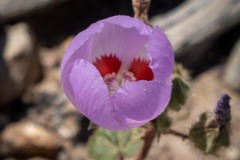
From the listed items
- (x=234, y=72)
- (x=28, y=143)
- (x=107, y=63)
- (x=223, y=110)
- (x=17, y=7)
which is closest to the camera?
(x=223, y=110)

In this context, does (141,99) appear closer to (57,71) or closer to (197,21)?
(197,21)

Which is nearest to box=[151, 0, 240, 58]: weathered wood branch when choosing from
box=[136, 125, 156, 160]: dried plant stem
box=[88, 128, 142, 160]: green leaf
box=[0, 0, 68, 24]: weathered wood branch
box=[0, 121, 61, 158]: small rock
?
box=[0, 0, 68, 24]: weathered wood branch

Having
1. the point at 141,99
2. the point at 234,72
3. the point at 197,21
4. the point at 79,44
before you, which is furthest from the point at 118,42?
the point at 234,72

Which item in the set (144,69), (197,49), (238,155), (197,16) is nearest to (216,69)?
(197,49)

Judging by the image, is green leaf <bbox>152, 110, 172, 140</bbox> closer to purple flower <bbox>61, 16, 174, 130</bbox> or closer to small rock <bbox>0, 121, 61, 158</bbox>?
purple flower <bbox>61, 16, 174, 130</bbox>

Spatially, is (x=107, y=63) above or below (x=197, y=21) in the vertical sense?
above

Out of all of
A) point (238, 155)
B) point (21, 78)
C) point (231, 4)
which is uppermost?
point (231, 4)

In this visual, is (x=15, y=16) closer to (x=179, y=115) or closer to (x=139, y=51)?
(x=179, y=115)
